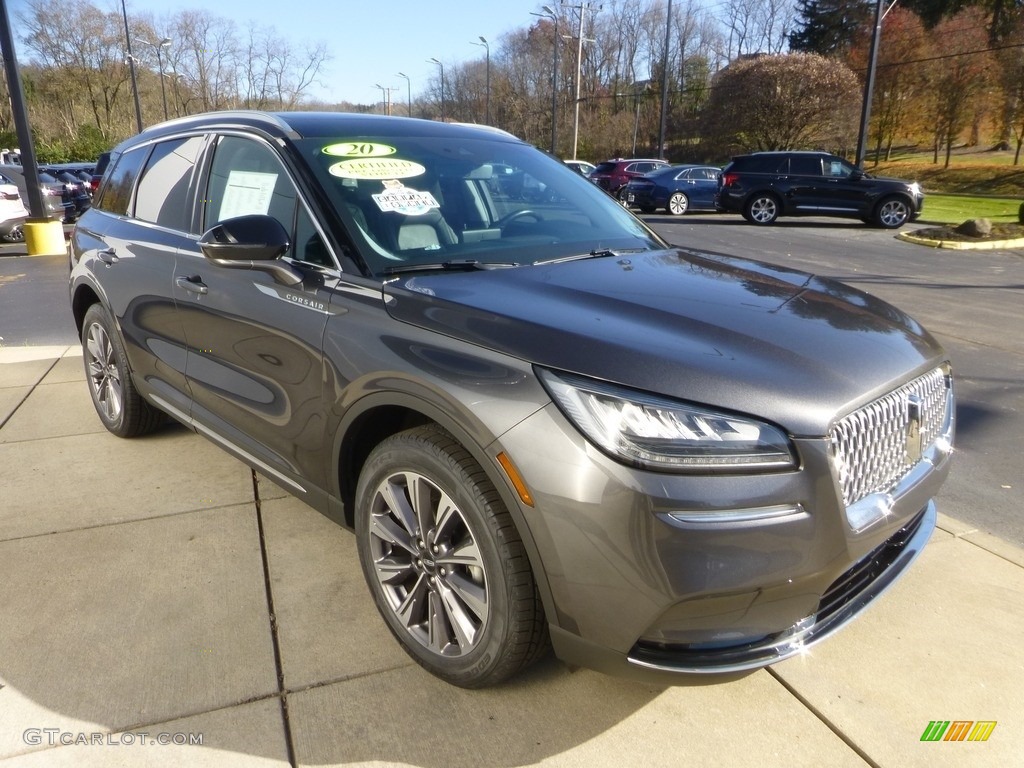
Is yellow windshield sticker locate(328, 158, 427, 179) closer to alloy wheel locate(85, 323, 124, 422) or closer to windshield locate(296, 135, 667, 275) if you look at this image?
windshield locate(296, 135, 667, 275)

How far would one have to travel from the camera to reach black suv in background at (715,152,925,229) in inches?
726

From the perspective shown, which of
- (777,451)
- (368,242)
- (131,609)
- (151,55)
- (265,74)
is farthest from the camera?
(265,74)

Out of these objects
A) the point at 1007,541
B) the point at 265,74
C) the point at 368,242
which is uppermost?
the point at 265,74

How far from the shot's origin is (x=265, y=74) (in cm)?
6338

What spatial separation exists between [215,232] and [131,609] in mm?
1428

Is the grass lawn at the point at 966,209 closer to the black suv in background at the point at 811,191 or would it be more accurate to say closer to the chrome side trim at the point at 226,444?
the black suv in background at the point at 811,191

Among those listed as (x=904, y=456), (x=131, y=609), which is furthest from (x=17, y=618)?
(x=904, y=456)

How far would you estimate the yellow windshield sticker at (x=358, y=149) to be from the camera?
123 inches

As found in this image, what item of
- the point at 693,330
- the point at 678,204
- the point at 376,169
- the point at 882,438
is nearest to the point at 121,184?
the point at 376,169

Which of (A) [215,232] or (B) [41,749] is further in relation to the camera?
(A) [215,232]

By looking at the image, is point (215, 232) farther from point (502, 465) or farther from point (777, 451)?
point (777, 451)

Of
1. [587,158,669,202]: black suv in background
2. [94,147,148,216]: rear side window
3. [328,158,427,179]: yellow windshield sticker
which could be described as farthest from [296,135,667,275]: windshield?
[587,158,669,202]: black suv in background

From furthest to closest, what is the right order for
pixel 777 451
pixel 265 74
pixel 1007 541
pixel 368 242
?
pixel 265 74 → pixel 1007 541 → pixel 368 242 → pixel 777 451

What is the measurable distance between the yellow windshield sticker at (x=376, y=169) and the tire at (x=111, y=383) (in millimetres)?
2010
